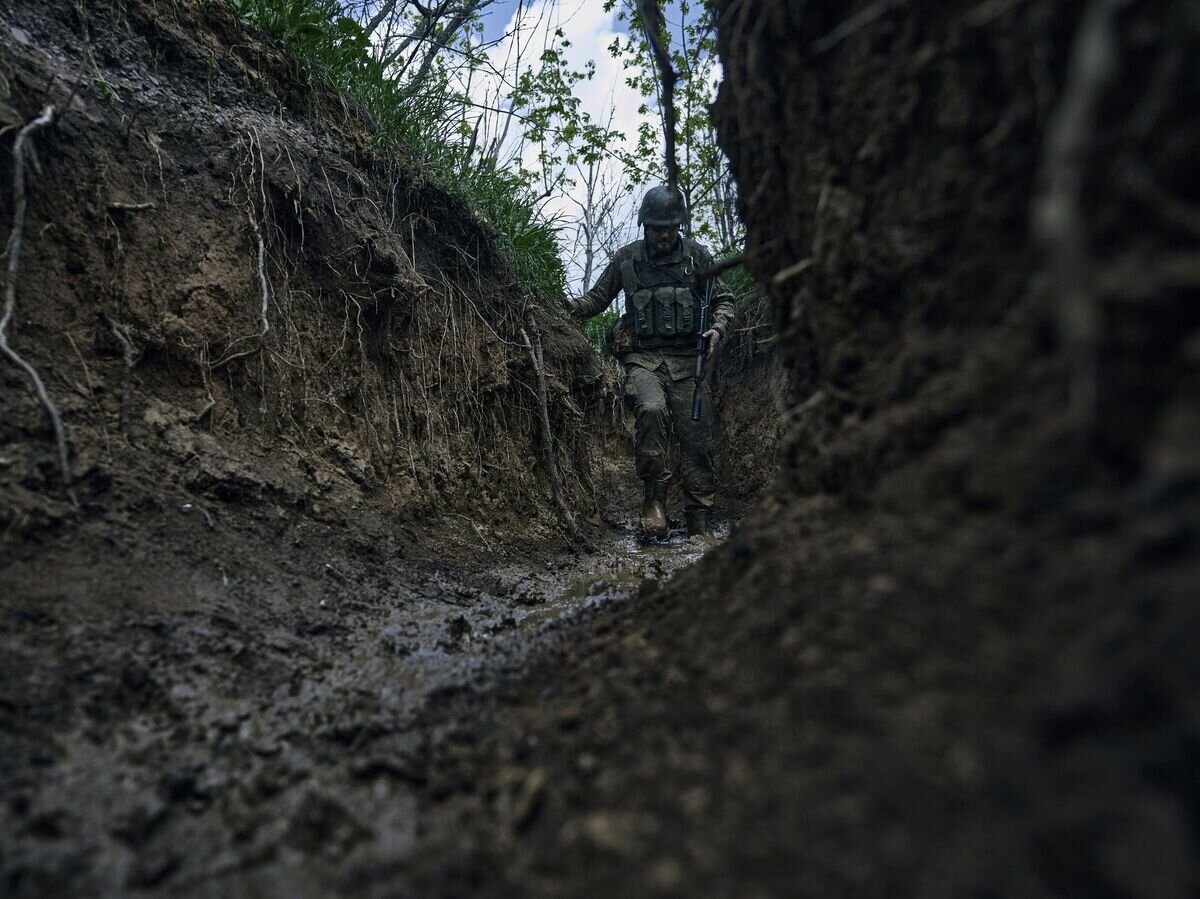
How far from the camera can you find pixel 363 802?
1.33 metres

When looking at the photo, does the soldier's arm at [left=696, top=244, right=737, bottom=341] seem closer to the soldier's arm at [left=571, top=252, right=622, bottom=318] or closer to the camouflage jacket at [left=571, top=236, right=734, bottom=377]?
the camouflage jacket at [left=571, top=236, right=734, bottom=377]

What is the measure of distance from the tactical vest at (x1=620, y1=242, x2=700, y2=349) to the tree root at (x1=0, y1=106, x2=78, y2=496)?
389 centimetres

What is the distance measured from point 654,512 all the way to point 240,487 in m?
3.39

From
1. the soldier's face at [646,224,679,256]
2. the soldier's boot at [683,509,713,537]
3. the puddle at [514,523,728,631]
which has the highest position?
the soldier's face at [646,224,679,256]

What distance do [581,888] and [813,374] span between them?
→ 1.32 metres

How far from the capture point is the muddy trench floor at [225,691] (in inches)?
47.1

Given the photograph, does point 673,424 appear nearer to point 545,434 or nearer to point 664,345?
point 664,345

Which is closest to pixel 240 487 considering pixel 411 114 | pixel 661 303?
pixel 411 114

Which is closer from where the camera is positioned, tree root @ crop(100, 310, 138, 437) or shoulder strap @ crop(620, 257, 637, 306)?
tree root @ crop(100, 310, 138, 437)

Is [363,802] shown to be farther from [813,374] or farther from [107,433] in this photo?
[107,433]

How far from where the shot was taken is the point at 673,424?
584 centimetres

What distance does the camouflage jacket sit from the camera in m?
5.74

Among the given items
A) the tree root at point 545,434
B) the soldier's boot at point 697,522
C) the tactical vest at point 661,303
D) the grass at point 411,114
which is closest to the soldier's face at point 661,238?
the tactical vest at point 661,303

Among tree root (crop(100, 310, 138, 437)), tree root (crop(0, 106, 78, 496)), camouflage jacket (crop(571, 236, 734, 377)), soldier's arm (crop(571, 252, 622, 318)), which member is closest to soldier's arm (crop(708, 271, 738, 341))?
camouflage jacket (crop(571, 236, 734, 377))
